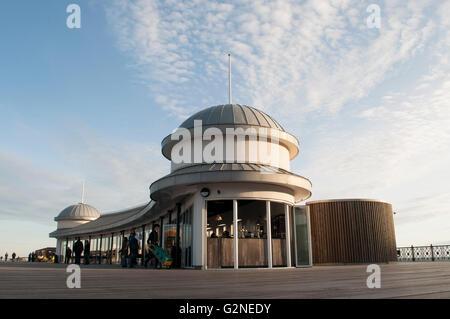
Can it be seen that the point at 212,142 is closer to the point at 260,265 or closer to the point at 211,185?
the point at 211,185

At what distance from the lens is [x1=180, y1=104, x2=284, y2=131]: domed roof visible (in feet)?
61.8

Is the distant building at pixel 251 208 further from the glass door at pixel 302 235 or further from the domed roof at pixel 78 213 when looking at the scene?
the domed roof at pixel 78 213

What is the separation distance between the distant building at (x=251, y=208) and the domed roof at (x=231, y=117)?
54 millimetres

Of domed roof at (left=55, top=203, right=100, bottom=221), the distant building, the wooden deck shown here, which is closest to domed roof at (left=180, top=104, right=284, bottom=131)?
the distant building

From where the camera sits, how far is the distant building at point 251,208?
1639 cm

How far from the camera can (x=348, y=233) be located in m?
22.5

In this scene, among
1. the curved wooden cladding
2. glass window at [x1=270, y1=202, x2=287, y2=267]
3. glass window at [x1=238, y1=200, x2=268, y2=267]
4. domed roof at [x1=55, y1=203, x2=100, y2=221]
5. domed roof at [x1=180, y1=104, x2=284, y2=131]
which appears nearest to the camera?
glass window at [x1=238, y1=200, x2=268, y2=267]

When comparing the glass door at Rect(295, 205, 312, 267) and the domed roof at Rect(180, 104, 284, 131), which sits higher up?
the domed roof at Rect(180, 104, 284, 131)

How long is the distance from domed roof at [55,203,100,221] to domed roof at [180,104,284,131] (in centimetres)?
3915

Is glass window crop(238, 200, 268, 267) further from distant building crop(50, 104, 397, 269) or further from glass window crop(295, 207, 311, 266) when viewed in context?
glass window crop(295, 207, 311, 266)
